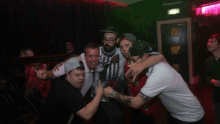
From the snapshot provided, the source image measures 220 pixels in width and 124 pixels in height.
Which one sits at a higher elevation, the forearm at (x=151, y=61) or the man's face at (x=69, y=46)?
the man's face at (x=69, y=46)

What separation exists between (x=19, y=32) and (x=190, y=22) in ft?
16.5

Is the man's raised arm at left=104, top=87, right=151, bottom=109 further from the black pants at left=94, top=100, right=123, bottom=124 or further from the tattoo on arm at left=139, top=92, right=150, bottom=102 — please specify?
the black pants at left=94, top=100, right=123, bottom=124

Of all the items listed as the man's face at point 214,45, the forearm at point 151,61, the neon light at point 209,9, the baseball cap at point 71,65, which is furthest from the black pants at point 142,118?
the neon light at point 209,9

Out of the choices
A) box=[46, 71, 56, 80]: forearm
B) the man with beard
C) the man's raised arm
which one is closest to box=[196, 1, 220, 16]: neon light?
the man with beard

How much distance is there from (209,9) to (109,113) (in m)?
4.37

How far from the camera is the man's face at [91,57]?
6.13ft

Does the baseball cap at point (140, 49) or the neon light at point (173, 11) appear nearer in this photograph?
the baseball cap at point (140, 49)

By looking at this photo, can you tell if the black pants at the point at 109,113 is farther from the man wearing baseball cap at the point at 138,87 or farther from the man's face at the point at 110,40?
the man's face at the point at 110,40

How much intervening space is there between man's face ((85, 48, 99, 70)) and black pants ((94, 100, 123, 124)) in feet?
1.96

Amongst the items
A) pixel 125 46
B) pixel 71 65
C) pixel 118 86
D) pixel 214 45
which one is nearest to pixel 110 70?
pixel 118 86

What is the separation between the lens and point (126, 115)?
106 inches

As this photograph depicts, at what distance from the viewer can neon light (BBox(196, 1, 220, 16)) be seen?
4019 mm

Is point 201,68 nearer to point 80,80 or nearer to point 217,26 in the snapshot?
point 217,26

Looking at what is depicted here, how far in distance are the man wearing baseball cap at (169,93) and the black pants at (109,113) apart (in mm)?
581
